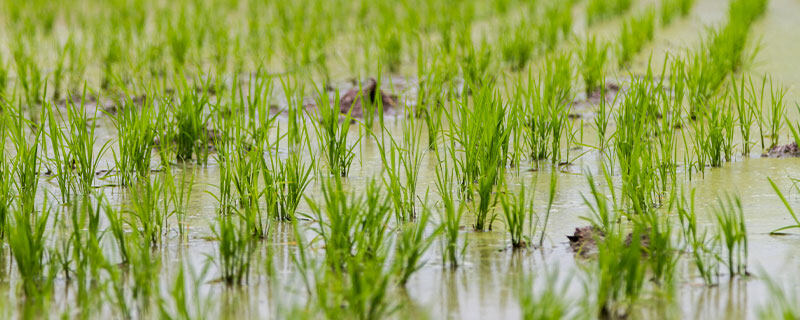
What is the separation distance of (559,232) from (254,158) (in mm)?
806

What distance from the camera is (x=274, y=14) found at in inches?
269

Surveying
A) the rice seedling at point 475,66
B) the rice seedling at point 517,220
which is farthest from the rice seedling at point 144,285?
the rice seedling at point 475,66

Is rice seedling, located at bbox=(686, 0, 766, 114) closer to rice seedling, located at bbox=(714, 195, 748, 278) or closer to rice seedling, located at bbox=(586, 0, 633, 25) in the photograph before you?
rice seedling, located at bbox=(586, 0, 633, 25)

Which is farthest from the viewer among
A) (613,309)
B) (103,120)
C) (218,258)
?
(103,120)

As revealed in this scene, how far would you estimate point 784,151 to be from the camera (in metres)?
3.03

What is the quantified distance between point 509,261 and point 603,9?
188 inches

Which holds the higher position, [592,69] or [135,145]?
[592,69]

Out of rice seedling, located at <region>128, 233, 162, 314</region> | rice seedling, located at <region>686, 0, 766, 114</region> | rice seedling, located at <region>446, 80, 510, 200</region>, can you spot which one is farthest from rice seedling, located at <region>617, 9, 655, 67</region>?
rice seedling, located at <region>128, 233, 162, 314</region>

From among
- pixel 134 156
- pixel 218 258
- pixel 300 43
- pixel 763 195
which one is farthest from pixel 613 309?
pixel 300 43

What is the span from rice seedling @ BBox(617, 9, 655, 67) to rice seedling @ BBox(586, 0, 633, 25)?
0.60 metres

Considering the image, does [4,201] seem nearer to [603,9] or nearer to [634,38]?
[634,38]

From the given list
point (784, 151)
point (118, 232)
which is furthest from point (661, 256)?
point (784, 151)

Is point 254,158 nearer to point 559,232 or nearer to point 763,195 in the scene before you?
point 559,232

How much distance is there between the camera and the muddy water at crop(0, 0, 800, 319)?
1791mm
